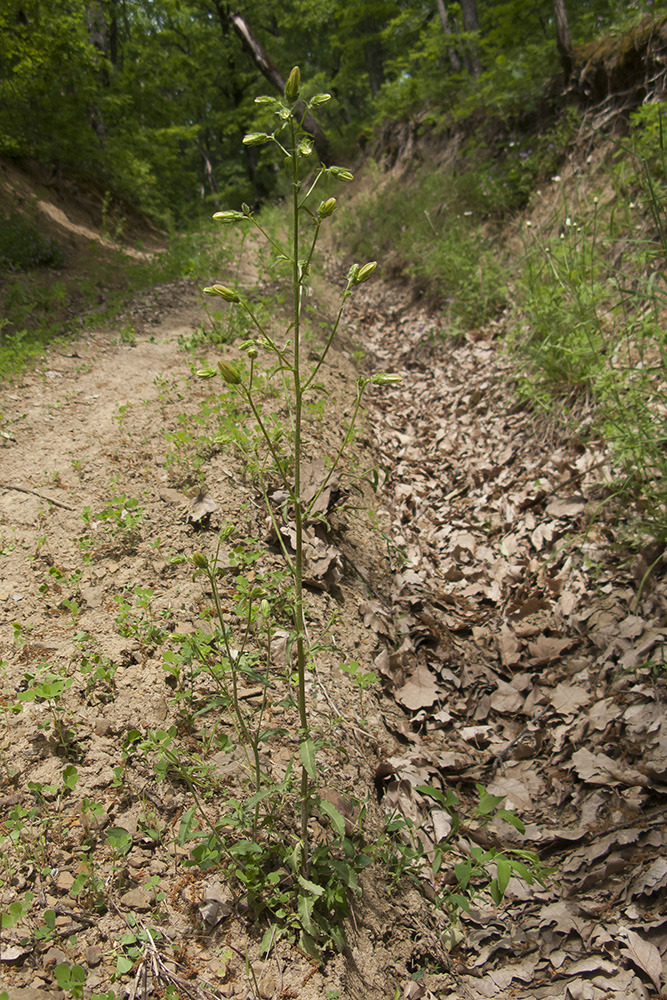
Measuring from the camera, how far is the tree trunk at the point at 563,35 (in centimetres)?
641

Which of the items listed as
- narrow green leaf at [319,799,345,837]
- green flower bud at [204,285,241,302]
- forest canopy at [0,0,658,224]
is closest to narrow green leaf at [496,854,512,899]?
narrow green leaf at [319,799,345,837]

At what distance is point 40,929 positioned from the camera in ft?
4.85

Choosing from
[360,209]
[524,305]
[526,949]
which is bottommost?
[526,949]

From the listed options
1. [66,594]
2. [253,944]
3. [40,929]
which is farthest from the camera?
[66,594]

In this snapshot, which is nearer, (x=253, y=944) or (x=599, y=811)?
(x=253, y=944)

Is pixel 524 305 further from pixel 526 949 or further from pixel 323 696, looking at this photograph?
pixel 526 949

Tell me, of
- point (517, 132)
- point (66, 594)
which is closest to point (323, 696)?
point (66, 594)

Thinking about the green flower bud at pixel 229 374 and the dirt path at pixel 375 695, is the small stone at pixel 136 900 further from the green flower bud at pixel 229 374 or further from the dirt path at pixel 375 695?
the green flower bud at pixel 229 374

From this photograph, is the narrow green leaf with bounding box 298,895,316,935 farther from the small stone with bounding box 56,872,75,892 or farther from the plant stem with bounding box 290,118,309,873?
the small stone with bounding box 56,872,75,892

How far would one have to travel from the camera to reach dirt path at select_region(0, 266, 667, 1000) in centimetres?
166

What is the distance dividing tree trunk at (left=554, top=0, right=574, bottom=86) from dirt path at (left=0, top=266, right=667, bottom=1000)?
523cm

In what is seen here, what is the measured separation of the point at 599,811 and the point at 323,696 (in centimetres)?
119

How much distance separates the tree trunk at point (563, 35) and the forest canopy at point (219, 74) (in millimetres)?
18

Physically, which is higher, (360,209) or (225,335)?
(360,209)
